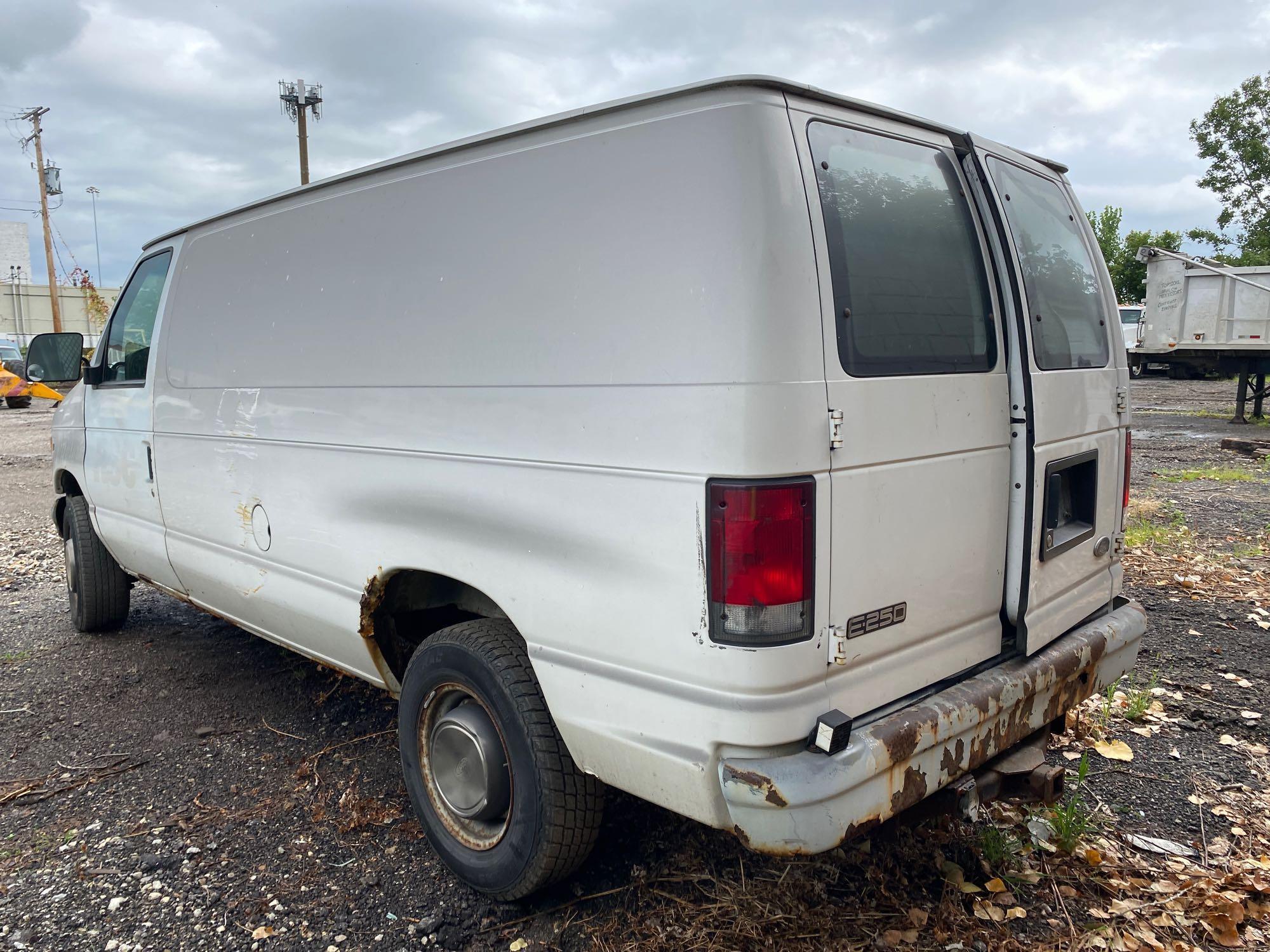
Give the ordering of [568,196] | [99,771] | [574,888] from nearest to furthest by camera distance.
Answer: [568,196], [574,888], [99,771]

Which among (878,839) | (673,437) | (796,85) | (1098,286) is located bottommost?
(878,839)

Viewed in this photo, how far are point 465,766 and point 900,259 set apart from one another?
1.96 meters

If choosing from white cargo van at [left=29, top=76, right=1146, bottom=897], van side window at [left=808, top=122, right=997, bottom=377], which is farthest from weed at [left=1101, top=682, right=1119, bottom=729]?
van side window at [left=808, top=122, right=997, bottom=377]

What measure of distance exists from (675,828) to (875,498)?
155 cm

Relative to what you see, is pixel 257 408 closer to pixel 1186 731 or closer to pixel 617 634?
pixel 617 634

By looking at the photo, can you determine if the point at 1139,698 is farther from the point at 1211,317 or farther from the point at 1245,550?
the point at 1211,317

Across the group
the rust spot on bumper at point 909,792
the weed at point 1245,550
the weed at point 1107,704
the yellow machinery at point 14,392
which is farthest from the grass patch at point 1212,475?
the yellow machinery at point 14,392

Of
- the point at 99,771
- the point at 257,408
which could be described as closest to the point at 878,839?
the point at 257,408

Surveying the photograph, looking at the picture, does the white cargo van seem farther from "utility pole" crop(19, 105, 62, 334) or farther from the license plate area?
"utility pole" crop(19, 105, 62, 334)

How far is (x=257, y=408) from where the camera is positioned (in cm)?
353

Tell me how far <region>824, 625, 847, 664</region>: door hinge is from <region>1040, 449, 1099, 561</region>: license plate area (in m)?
0.90

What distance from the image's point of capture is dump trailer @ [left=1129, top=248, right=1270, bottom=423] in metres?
14.9

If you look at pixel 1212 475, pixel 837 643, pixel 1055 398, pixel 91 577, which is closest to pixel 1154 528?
pixel 1212 475

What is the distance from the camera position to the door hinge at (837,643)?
2.20 m
